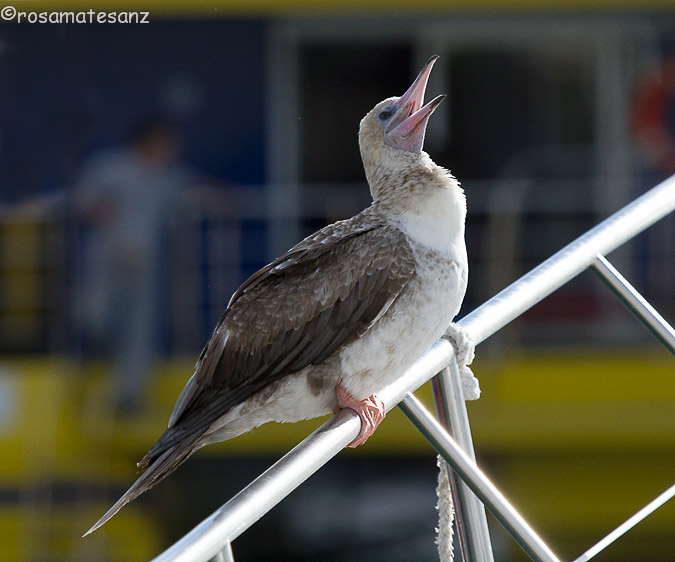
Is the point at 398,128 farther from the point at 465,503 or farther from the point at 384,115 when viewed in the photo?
the point at 465,503

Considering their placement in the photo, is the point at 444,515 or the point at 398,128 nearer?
the point at 444,515

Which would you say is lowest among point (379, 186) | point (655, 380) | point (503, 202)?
point (379, 186)

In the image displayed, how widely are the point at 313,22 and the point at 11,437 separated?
2303 millimetres

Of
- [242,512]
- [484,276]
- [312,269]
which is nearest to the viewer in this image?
[242,512]

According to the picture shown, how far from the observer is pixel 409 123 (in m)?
1.67

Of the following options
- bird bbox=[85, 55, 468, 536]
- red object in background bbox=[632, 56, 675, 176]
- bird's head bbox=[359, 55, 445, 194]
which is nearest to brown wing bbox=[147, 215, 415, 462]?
bird bbox=[85, 55, 468, 536]

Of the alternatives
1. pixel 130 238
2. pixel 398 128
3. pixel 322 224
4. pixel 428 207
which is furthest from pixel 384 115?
pixel 322 224

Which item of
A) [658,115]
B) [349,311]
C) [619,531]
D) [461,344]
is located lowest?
[619,531]

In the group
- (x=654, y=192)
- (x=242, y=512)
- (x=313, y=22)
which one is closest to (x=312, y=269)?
(x=654, y=192)

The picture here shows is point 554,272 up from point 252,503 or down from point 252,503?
up

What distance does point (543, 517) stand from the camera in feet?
15.2

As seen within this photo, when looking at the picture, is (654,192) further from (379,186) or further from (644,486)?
(644,486)

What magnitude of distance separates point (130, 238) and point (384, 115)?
3003 millimetres

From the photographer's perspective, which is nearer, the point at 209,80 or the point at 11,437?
the point at 11,437
